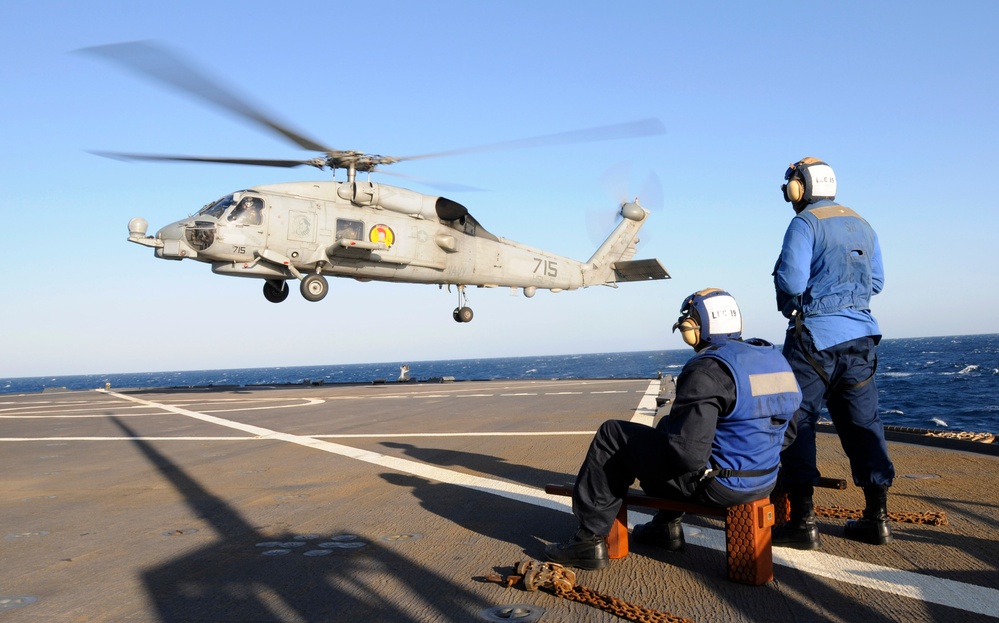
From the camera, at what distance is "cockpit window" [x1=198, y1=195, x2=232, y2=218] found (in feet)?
59.9

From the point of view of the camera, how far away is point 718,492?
362cm

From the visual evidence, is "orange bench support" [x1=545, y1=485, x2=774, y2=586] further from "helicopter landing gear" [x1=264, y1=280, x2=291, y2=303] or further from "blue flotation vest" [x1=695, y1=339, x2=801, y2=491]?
"helicopter landing gear" [x1=264, y1=280, x2=291, y2=303]

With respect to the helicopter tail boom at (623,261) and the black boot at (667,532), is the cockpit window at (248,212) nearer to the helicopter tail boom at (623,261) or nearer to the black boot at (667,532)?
the helicopter tail boom at (623,261)

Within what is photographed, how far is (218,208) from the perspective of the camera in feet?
60.2

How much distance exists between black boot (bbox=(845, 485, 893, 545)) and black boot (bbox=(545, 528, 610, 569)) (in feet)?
5.08

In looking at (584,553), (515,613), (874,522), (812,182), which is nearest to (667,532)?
(584,553)

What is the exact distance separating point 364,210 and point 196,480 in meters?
13.5

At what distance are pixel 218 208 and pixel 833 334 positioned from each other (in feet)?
55.2

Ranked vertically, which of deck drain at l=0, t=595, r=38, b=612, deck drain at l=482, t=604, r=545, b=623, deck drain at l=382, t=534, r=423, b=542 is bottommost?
deck drain at l=482, t=604, r=545, b=623

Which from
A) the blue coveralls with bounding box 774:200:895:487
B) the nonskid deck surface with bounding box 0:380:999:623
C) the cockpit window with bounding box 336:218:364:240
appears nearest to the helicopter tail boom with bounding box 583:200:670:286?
the cockpit window with bounding box 336:218:364:240

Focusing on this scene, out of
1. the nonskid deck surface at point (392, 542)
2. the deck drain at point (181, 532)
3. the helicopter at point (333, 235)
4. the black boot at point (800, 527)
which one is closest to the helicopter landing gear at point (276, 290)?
the helicopter at point (333, 235)

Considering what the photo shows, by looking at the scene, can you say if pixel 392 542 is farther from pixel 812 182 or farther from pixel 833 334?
pixel 812 182

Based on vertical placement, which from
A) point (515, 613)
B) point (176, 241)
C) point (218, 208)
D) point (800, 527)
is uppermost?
point (218, 208)

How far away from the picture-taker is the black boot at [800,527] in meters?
4.12
